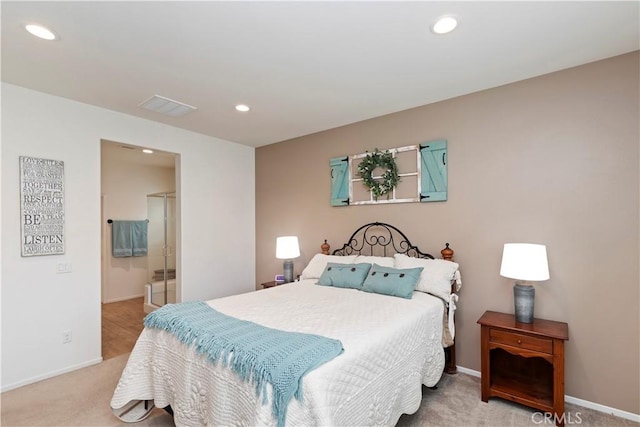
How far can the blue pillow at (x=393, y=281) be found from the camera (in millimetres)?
2732

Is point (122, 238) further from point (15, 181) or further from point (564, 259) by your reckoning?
point (564, 259)

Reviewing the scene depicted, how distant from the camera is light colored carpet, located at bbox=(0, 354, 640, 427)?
2.23 m

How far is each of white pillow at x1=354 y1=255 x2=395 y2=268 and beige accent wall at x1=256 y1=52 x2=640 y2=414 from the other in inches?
14.4

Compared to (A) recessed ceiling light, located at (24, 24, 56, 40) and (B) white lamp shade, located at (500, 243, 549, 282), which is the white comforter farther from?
(A) recessed ceiling light, located at (24, 24, 56, 40)

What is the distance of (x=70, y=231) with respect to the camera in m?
3.11

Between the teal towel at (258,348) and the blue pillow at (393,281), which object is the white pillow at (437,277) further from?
the teal towel at (258,348)

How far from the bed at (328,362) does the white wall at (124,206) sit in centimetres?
370

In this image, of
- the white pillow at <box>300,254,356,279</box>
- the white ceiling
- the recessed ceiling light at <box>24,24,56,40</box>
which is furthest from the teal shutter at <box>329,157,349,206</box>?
the recessed ceiling light at <box>24,24,56,40</box>

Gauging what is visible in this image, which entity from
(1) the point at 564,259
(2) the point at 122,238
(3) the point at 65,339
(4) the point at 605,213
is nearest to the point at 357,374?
(1) the point at 564,259

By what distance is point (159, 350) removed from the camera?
7.06 ft

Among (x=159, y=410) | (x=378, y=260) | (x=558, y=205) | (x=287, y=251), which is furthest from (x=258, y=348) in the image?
(x=558, y=205)

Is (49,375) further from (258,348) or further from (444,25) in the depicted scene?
(444,25)

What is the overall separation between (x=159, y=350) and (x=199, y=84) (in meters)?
2.14

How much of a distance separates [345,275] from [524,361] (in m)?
1.68
